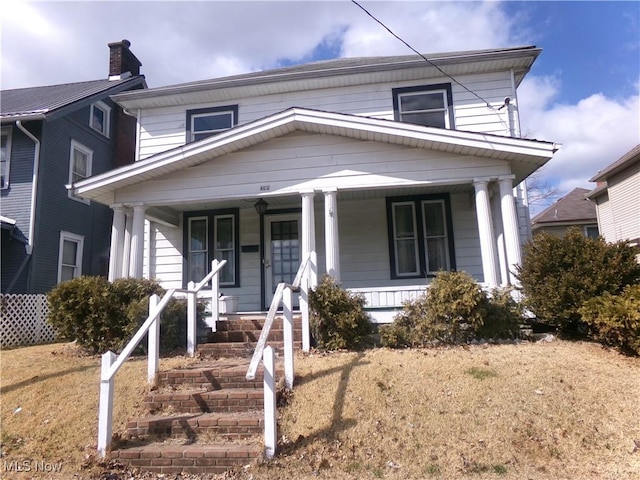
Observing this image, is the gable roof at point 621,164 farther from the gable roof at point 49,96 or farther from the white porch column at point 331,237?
the gable roof at point 49,96

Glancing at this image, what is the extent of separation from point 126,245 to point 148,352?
4.01 meters

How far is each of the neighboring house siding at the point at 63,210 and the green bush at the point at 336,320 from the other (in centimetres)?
995

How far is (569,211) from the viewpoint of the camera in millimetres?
25297

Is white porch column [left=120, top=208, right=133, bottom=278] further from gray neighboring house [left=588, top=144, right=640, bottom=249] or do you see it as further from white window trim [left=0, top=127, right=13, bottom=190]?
gray neighboring house [left=588, top=144, right=640, bottom=249]

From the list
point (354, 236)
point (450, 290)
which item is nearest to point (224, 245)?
point (354, 236)

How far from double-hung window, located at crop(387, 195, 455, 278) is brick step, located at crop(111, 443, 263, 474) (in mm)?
6721

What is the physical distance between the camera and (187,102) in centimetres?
1155

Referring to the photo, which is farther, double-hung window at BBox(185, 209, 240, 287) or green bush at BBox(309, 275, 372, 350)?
double-hung window at BBox(185, 209, 240, 287)

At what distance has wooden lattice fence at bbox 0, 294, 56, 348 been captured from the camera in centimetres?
1009

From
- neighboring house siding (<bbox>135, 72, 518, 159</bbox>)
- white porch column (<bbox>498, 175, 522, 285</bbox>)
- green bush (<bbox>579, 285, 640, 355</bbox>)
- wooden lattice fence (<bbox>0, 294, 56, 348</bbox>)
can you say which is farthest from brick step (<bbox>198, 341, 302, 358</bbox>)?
neighboring house siding (<bbox>135, 72, 518, 159</bbox>)

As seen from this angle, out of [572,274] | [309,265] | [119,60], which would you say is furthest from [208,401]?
[119,60]

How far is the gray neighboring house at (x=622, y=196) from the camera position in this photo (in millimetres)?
17047

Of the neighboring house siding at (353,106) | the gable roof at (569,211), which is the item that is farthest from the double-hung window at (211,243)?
the gable roof at (569,211)

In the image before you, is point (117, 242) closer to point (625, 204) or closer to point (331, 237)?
point (331, 237)
